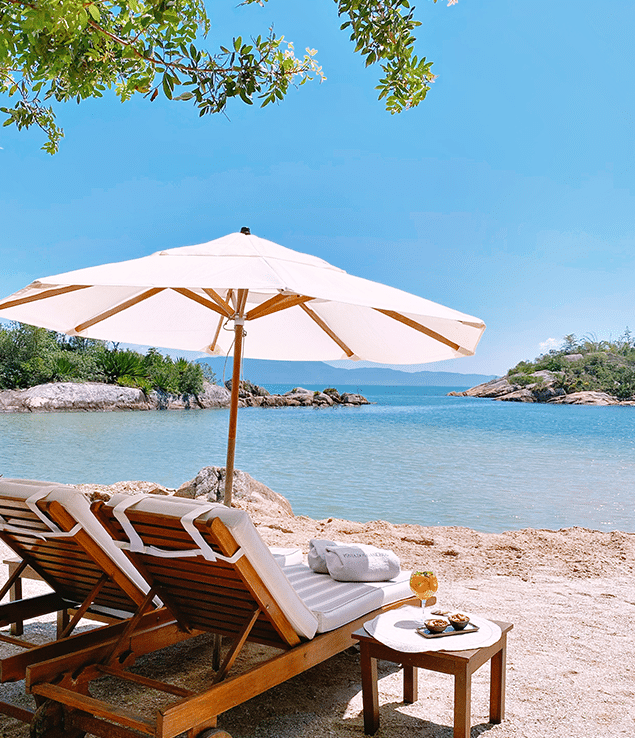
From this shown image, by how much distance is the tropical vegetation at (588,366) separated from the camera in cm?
4847

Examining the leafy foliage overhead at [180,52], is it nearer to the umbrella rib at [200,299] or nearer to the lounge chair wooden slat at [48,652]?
the umbrella rib at [200,299]

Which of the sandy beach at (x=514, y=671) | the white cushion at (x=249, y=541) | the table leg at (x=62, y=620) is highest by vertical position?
the white cushion at (x=249, y=541)

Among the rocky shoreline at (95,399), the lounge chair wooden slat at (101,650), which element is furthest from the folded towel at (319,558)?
the rocky shoreline at (95,399)

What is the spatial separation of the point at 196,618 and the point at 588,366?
5372 cm

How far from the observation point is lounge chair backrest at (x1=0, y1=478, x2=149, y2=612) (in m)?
2.34

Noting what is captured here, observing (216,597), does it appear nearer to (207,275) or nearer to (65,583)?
(65,583)

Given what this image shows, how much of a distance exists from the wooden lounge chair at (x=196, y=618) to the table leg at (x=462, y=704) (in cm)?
56

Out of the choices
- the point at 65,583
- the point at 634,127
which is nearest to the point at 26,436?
the point at 65,583

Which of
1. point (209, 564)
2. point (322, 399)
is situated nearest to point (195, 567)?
point (209, 564)

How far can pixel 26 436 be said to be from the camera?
1550cm

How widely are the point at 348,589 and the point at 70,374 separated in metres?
25.1

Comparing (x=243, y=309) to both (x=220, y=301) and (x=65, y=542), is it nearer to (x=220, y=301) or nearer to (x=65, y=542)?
(x=220, y=301)

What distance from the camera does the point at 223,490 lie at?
7938 mm

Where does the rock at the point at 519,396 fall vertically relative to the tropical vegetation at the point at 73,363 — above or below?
below
